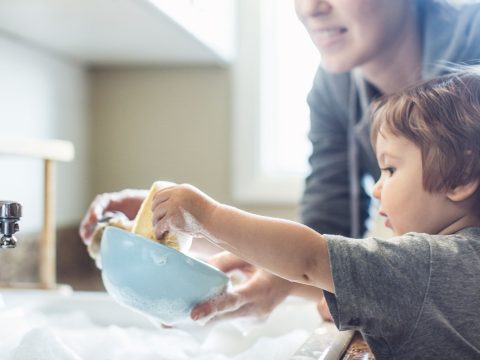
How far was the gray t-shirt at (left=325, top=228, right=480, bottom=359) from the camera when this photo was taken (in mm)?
633

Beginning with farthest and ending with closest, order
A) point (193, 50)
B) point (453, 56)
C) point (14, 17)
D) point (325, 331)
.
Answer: point (193, 50)
point (14, 17)
point (453, 56)
point (325, 331)

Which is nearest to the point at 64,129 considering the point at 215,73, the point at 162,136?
the point at 162,136

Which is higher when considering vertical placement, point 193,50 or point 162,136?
point 193,50

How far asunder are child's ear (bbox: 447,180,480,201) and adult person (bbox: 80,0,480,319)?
25 cm

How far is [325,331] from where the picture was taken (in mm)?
799

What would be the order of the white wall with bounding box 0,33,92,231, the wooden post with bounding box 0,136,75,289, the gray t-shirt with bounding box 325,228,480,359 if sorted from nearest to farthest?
1. the gray t-shirt with bounding box 325,228,480,359
2. the wooden post with bounding box 0,136,75,289
3. the white wall with bounding box 0,33,92,231

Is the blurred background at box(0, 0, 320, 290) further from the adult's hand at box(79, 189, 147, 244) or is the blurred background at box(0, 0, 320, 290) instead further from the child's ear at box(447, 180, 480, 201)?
the child's ear at box(447, 180, 480, 201)

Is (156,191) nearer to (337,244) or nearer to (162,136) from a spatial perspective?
(337,244)

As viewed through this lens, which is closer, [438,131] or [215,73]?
[438,131]

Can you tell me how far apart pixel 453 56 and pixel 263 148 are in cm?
77

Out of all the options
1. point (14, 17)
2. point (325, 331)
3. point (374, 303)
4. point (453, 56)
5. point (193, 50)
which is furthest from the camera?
point (193, 50)

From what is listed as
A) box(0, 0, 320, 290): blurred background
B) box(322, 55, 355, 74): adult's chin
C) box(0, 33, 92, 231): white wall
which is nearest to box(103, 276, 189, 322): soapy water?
box(322, 55, 355, 74): adult's chin

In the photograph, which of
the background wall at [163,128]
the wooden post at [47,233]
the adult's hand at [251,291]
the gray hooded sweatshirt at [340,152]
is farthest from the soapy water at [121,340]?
the background wall at [163,128]

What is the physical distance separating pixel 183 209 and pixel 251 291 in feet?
0.85
